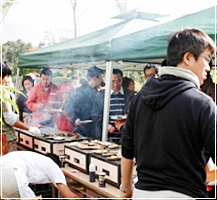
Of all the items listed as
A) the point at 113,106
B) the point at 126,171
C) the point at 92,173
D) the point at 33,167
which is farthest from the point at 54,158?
the point at 126,171

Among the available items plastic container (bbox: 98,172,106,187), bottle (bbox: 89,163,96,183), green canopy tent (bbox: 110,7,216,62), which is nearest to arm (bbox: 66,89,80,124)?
green canopy tent (bbox: 110,7,216,62)

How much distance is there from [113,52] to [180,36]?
212 centimetres

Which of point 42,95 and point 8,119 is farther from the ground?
point 42,95

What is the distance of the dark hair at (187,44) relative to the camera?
114cm

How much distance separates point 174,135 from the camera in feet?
3.53

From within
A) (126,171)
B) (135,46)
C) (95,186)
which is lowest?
(95,186)

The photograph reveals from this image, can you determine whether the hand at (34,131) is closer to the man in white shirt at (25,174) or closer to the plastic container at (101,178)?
the man in white shirt at (25,174)

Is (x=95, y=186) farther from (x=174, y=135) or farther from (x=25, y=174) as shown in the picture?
(x=174, y=135)

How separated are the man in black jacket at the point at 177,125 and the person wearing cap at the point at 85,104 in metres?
2.70

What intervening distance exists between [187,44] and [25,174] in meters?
1.40

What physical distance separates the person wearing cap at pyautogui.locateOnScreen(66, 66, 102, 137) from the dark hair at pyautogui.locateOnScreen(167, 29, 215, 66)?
275 centimetres

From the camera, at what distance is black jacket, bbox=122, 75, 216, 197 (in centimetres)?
103

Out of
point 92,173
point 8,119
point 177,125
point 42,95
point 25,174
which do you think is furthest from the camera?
point 42,95

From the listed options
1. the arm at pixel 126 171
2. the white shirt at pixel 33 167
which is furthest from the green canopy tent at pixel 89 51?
the arm at pixel 126 171
